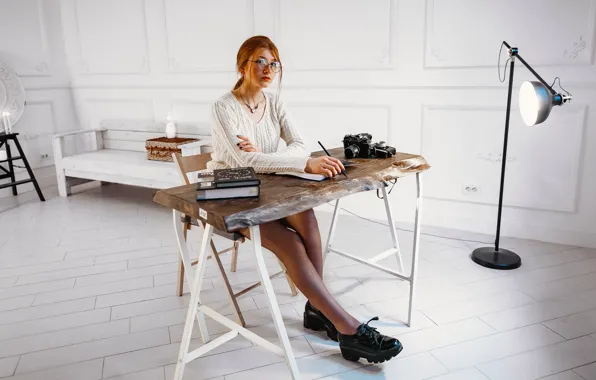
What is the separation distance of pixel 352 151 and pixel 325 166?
41cm

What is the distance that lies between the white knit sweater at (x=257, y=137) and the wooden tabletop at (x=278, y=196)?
0.07 meters

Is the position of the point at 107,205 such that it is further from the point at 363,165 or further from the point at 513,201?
the point at 513,201

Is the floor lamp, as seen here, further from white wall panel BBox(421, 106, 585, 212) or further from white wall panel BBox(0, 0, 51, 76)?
white wall panel BBox(0, 0, 51, 76)

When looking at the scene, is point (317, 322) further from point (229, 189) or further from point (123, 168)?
point (123, 168)

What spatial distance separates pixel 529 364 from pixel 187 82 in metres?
3.78

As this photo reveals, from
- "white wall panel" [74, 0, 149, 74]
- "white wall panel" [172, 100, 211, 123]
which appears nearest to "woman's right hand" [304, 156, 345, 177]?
"white wall panel" [172, 100, 211, 123]

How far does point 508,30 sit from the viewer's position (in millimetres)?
3219

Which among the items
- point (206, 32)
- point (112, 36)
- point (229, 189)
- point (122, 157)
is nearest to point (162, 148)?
point (122, 157)

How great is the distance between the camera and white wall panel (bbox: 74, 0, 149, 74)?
4.90 metres

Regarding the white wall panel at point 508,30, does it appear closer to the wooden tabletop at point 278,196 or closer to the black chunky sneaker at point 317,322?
the wooden tabletop at point 278,196

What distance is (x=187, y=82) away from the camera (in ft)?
15.3

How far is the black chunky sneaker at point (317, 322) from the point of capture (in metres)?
2.15

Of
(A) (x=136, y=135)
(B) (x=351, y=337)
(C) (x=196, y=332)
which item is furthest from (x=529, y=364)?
(A) (x=136, y=135)

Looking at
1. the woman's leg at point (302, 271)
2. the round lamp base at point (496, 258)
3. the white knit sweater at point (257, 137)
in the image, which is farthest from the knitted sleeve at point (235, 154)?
the round lamp base at point (496, 258)
